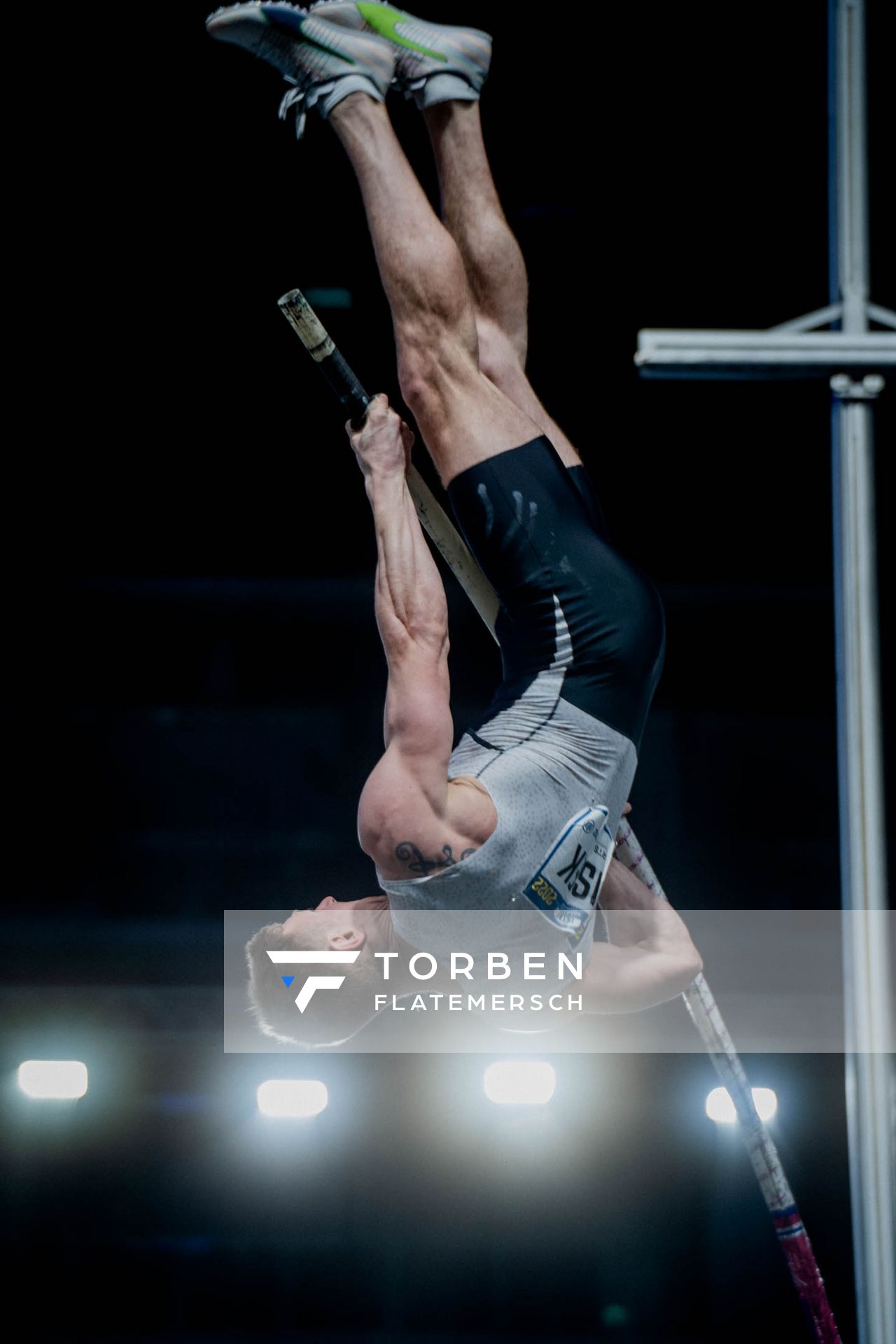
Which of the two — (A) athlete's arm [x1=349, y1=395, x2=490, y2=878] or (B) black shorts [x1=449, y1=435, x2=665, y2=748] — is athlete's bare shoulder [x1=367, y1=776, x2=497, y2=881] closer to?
(A) athlete's arm [x1=349, y1=395, x2=490, y2=878]

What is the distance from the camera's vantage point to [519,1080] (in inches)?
206

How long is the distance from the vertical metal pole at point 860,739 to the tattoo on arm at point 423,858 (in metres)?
1.02

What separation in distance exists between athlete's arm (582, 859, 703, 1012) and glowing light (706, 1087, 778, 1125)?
95.3 inches

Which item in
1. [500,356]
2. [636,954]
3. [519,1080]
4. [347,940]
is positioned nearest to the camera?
[347,940]

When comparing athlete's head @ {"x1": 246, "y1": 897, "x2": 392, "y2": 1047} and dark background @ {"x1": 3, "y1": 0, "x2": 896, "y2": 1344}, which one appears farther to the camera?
dark background @ {"x1": 3, "y1": 0, "x2": 896, "y2": 1344}

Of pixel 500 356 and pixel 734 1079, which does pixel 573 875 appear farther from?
pixel 500 356

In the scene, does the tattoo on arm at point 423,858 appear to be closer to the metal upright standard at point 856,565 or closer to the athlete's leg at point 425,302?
the athlete's leg at point 425,302

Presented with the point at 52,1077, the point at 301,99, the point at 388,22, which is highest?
the point at 388,22

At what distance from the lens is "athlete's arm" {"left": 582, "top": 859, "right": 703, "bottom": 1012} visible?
10.4 ft

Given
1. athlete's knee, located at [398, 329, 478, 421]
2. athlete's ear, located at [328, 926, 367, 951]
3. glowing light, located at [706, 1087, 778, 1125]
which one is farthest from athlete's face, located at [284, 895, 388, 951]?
glowing light, located at [706, 1087, 778, 1125]

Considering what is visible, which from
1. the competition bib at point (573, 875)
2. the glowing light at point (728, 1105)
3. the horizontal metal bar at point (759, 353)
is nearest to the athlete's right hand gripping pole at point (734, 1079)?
the competition bib at point (573, 875)

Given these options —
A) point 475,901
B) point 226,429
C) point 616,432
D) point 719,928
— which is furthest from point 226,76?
point 719,928

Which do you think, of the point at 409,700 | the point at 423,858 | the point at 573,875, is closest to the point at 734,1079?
the point at 573,875

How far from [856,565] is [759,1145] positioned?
1.49m
